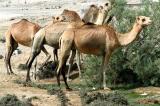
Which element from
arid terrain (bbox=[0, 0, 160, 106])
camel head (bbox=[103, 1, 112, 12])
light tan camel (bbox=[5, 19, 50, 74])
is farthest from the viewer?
light tan camel (bbox=[5, 19, 50, 74])

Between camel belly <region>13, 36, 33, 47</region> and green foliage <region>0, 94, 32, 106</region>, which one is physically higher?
camel belly <region>13, 36, 33, 47</region>

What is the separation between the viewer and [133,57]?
784 inches

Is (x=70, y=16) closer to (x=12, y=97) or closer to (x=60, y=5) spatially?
(x=12, y=97)

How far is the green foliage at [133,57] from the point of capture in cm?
1973

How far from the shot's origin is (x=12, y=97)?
15633 mm

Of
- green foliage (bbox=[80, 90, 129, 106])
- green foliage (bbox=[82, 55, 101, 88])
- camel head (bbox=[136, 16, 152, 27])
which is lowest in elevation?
green foliage (bbox=[80, 90, 129, 106])

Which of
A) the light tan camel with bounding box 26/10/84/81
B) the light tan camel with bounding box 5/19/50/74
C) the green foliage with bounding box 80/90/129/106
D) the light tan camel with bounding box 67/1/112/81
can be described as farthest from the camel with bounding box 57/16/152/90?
the light tan camel with bounding box 5/19/50/74

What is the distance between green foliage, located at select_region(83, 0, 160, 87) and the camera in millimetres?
19734

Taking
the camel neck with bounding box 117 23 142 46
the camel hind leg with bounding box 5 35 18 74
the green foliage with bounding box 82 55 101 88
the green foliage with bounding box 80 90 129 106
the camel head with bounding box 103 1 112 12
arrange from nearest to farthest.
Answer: the green foliage with bounding box 80 90 129 106, the camel neck with bounding box 117 23 142 46, the green foliage with bounding box 82 55 101 88, the camel head with bounding box 103 1 112 12, the camel hind leg with bounding box 5 35 18 74

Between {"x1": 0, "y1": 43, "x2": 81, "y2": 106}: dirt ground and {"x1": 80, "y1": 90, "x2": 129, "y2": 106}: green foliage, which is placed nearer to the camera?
{"x1": 80, "y1": 90, "x2": 129, "y2": 106}: green foliage

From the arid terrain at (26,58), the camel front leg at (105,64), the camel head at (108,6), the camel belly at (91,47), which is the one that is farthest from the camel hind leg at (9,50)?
the camel front leg at (105,64)

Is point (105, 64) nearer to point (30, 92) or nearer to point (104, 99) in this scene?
point (30, 92)

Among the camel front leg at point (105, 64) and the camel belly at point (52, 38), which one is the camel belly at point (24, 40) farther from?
the camel front leg at point (105, 64)

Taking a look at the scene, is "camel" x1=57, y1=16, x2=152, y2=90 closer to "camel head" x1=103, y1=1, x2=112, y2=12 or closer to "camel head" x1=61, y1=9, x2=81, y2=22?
"camel head" x1=103, y1=1, x2=112, y2=12
